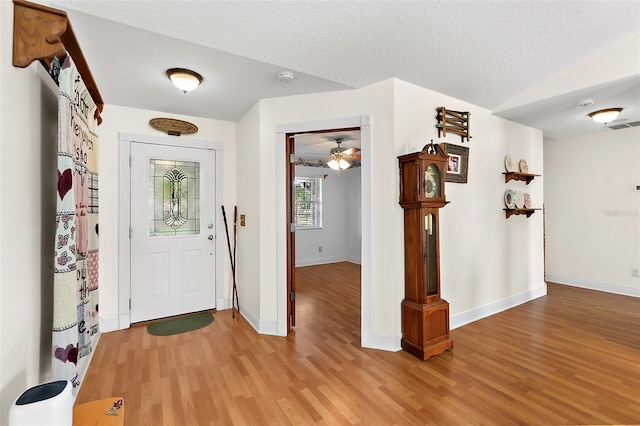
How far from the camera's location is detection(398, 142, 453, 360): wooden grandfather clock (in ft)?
8.35

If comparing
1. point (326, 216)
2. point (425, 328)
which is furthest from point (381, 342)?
point (326, 216)

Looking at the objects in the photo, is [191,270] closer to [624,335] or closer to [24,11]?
[24,11]

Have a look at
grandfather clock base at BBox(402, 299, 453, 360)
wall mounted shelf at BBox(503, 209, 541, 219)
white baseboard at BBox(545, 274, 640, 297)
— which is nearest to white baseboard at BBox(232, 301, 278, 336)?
grandfather clock base at BBox(402, 299, 453, 360)

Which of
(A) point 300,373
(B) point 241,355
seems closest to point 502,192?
(A) point 300,373

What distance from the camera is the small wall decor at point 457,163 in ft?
10.2

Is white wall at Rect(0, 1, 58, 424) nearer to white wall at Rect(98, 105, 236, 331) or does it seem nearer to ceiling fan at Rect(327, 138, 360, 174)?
white wall at Rect(98, 105, 236, 331)

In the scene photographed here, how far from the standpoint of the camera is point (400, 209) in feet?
8.95

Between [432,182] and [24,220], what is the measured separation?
9.28ft

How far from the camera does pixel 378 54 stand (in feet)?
7.63

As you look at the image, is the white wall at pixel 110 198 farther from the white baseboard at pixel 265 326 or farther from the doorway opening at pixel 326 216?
the doorway opening at pixel 326 216

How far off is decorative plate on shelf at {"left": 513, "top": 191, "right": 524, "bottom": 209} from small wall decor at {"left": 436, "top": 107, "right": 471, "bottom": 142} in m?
1.24

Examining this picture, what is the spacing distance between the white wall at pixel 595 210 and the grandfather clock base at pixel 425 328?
12.0 feet

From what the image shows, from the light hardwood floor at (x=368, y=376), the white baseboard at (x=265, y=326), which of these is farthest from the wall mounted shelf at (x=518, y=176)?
the white baseboard at (x=265, y=326)

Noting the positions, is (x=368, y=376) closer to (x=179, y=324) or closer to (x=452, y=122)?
(x=179, y=324)
